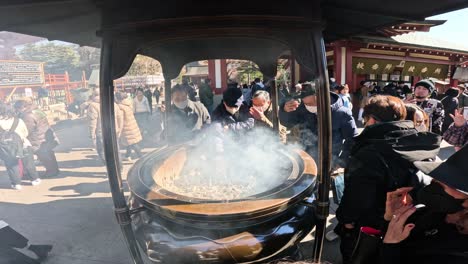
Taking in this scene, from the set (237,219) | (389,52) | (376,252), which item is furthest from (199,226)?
(389,52)

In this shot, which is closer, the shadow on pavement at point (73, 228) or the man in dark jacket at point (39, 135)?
the shadow on pavement at point (73, 228)

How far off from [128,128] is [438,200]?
17.9ft

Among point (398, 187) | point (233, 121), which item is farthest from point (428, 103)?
point (398, 187)

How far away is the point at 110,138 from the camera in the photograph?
1.85m

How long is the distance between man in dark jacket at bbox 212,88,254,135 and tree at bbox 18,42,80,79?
142ft

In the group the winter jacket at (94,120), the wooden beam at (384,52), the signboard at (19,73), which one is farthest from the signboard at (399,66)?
the signboard at (19,73)

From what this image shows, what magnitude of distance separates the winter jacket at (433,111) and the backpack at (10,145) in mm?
6931

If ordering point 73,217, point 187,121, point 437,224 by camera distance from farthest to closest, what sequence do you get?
point 187,121
point 73,217
point 437,224

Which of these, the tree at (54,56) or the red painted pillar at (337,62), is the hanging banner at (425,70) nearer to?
the red painted pillar at (337,62)

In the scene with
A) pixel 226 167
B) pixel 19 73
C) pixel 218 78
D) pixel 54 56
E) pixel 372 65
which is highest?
pixel 54 56

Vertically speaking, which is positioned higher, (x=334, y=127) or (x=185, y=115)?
(x=185, y=115)

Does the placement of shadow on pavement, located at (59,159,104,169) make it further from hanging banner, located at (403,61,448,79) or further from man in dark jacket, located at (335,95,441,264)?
hanging banner, located at (403,61,448,79)

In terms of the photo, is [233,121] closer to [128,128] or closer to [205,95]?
[128,128]

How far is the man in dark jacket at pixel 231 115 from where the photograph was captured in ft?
12.1
